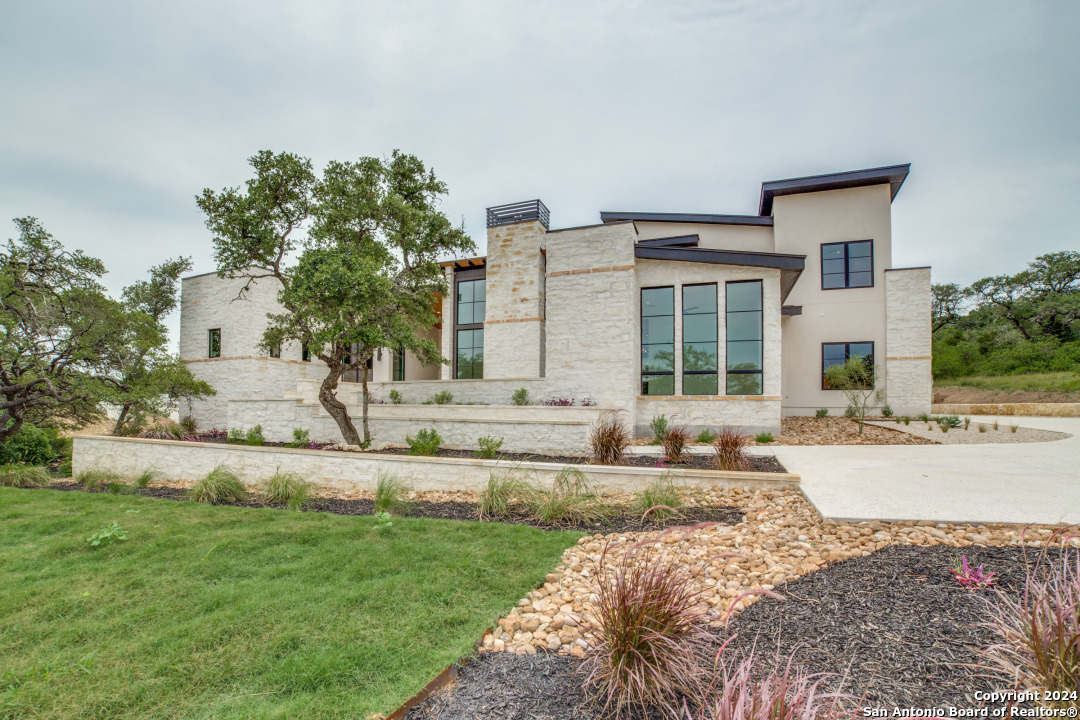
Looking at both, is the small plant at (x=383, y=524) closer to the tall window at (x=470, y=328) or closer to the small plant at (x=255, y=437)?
the small plant at (x=255, y=437)

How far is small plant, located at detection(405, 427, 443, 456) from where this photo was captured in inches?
365

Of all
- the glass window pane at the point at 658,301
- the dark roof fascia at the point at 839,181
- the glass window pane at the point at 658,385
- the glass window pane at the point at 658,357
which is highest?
the dark roof fascia at the point at 839,181

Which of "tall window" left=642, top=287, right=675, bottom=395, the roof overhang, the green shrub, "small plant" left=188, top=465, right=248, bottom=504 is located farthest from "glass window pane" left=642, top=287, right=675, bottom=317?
the green shrub

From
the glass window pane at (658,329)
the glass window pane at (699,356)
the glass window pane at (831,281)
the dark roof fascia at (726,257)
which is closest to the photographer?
the dark roof fascia at (726,257)

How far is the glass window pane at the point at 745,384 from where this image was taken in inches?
461

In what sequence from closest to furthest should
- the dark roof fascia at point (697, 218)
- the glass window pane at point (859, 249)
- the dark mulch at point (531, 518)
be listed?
1. the dark mulch at point (531, 518)
2. the glass window pane at point (859, 249)
3. the dark roof fascia at point (697, 218)

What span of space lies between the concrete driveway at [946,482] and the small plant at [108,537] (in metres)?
6.87

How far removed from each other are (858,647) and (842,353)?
1606 centimetres

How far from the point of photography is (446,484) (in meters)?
6.97

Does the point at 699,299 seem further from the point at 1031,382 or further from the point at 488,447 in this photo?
the point at 1031,382

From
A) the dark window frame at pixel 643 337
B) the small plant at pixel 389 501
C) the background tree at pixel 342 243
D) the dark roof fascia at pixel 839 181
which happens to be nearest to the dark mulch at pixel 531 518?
the small plant at pixel 389 501

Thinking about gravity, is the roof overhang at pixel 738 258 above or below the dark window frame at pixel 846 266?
below

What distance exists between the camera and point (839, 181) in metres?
15.4

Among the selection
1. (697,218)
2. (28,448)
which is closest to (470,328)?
(697,218)
